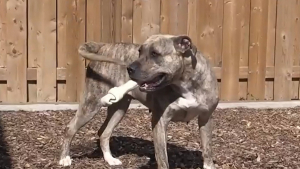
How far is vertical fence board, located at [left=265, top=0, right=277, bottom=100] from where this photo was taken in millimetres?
9969

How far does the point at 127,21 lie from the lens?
952cm

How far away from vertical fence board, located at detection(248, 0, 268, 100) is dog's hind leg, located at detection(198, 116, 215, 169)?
3.55 meters

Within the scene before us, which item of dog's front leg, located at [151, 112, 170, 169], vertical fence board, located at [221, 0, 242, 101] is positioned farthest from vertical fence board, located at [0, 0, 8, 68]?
dog's front leg, located at [151, 112, 170, 169]

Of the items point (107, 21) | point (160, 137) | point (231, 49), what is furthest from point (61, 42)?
point (160, 137)

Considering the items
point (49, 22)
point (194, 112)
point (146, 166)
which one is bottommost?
point (146, 166)

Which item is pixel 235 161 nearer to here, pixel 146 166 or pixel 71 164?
pixel 146 166

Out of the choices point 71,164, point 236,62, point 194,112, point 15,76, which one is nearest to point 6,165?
point 71,164

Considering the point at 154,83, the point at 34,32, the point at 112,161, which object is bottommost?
the point at 112,161

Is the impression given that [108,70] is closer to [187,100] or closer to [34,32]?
[187,100]

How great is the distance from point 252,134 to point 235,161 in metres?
1.37

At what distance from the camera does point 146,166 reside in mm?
6945

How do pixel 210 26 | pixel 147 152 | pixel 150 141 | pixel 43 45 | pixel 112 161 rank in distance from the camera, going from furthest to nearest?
pixel 210 26, pixel 43 45, pixel 150 141, pixel 147 152, pixel 112 161

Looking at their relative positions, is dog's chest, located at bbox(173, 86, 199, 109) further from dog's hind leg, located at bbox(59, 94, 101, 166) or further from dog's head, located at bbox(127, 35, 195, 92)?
dog's hind leg, located at bbox(59, 94, 101, 166)

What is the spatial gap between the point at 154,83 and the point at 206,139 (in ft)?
3.38
